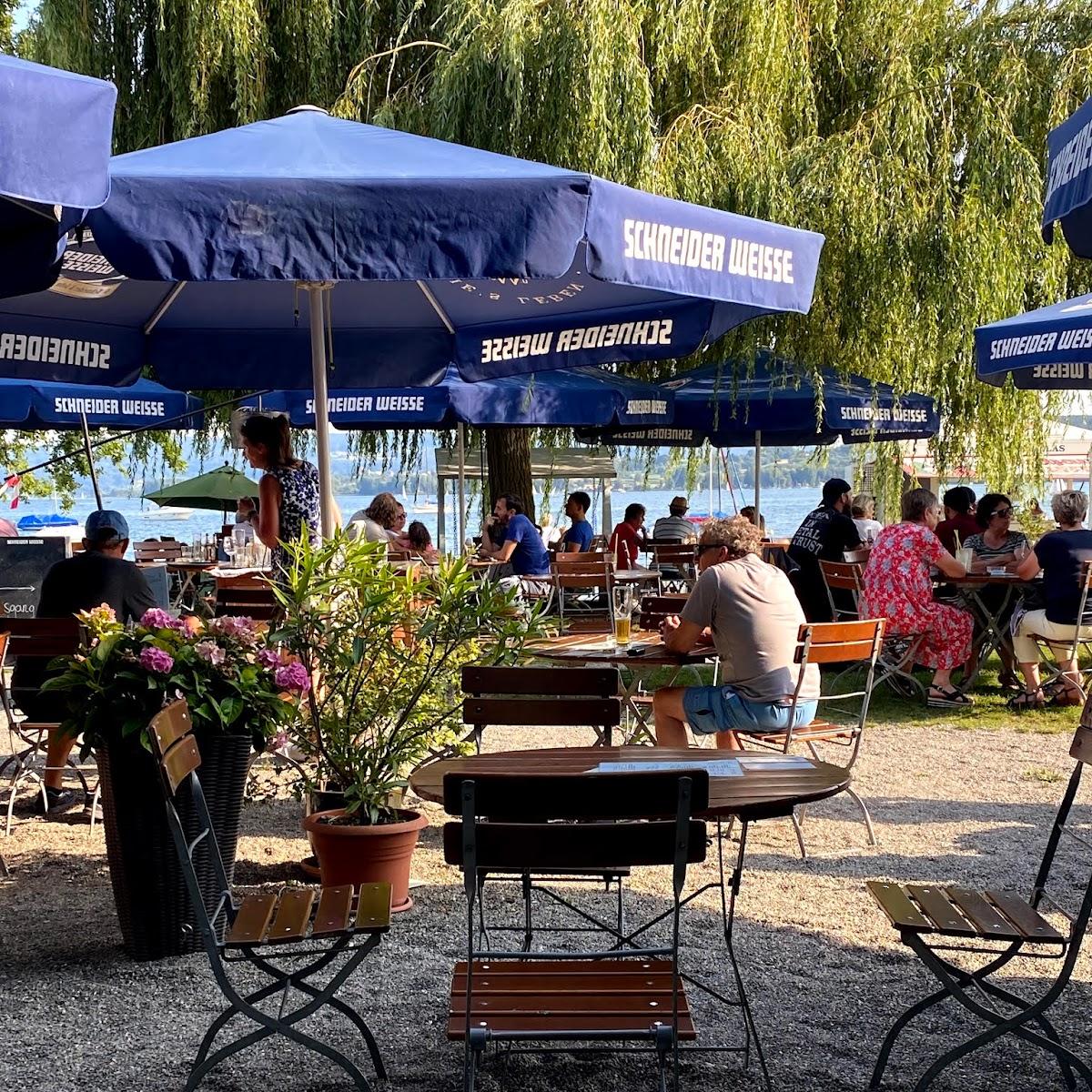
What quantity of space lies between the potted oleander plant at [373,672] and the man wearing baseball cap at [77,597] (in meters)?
1.81

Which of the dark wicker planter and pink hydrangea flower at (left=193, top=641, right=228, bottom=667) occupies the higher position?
pink hydrangea flower at (left=193, top=641, right=228, bottom=667)

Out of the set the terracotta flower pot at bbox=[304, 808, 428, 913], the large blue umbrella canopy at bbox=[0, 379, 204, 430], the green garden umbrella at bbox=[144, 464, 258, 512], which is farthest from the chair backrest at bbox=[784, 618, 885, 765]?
the green garden umbrella at bbox=[144, 464, 258, 512]

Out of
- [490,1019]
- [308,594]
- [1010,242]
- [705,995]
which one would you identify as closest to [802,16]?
[1010,242]

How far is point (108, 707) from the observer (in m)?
4.99

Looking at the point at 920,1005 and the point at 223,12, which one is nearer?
the point at 920,1005

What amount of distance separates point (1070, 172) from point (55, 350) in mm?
4982

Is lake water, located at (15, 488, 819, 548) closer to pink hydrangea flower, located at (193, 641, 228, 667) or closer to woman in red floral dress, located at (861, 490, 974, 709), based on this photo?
woman in red floral dress, located at (861, 490, 974, 709)

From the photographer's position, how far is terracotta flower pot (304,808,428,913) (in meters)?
5.44

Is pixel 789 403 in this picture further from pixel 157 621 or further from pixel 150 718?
pixel 150 718

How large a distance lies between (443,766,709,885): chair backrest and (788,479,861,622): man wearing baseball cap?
873 centimetres

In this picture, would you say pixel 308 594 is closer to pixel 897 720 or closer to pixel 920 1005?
pixel 920 1005

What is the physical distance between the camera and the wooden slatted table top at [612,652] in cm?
652

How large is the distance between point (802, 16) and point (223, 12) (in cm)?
541

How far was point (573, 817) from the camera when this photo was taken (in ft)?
10.5
